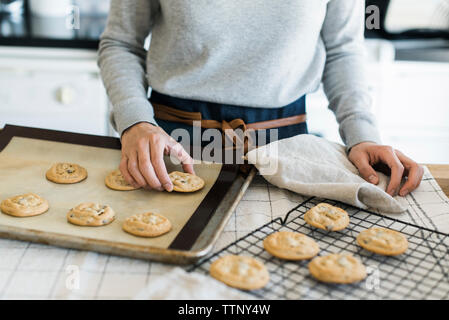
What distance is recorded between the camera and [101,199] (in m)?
0.91

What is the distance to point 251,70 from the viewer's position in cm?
112

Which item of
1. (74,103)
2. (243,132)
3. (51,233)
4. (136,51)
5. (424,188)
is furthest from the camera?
(74,103)

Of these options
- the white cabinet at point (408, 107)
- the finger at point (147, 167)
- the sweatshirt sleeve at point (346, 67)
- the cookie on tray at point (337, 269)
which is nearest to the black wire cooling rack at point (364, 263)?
the cookie on tray at point (337, 269)

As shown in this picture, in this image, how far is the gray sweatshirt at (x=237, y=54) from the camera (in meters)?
1.08

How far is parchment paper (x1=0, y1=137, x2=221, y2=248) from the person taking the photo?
2.63 feet

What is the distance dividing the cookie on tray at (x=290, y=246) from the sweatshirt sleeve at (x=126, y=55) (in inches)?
17.3

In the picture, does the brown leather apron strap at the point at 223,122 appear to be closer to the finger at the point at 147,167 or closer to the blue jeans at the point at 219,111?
the blue jeans at the point at 219,111

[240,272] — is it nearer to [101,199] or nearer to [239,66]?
[101,199]

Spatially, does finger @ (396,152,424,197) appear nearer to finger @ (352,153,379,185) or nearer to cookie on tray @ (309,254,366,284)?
finger @ (352,153,379,185)

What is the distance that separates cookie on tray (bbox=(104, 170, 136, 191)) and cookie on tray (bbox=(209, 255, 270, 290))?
31cm

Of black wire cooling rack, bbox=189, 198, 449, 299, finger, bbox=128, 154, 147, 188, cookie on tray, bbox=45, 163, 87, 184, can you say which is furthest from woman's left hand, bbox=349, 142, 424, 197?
cookie on tray, bbox=45, 163, 87, 184
